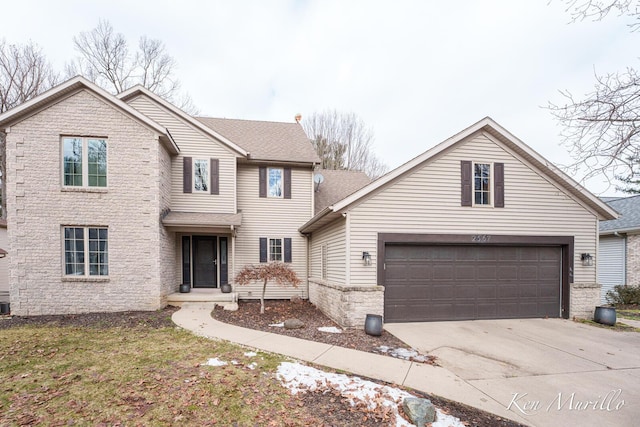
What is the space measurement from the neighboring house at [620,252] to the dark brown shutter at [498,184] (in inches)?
382

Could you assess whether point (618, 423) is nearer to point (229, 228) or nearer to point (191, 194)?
point (229, 228)

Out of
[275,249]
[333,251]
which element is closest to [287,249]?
[275,249]

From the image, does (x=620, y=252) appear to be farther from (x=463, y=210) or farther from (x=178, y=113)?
(x=178, y=113)

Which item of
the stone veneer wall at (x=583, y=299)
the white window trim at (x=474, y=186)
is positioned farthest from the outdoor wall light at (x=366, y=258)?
the stone veneer wall at (x=583, y=299)

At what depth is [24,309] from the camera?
9172 mm

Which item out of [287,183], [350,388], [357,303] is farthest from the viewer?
[287,183]

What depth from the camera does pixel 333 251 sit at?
31.2 ft

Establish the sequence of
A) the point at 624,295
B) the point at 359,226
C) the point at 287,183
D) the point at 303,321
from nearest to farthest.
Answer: the point at 359,226, the point at 303,321, the point at 287,183, the point at 624,295

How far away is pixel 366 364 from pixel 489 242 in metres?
5.83

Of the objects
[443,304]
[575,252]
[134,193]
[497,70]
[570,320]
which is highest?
[497,70]

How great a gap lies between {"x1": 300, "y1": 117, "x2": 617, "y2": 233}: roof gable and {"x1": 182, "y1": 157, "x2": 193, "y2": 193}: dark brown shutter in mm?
5580

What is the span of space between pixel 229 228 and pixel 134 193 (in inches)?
127

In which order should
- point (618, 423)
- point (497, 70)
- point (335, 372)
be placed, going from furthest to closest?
point (497, 70), point (335, 372), point (618, 423)

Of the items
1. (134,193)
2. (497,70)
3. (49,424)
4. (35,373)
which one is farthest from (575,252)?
(134,193)
